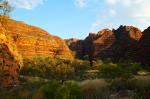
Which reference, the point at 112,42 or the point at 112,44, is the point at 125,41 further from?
the point at 112,42

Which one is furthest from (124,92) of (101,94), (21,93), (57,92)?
(21,93)

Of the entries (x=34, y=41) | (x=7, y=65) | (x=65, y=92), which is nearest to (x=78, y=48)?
(x=34, y=41)

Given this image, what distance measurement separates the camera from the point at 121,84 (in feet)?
53.1

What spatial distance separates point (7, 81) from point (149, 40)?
67099mm

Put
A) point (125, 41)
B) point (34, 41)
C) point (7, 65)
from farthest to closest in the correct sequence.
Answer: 1. point (125, 41)
2. point (34, 41)
3. point (7, 65)

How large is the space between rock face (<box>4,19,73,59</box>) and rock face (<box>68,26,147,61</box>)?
1486 centimetres

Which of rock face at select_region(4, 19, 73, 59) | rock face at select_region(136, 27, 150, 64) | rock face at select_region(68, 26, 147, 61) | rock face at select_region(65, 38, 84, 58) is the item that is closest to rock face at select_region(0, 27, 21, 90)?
rock face at select_region(4, 19, 73, 59)

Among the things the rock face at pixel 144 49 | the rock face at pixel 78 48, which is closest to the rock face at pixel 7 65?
the rock face at pixel 144 49

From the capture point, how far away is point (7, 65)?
76.6ft

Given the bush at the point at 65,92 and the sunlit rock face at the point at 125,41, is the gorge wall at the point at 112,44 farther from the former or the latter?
the bush at the point at 65,92

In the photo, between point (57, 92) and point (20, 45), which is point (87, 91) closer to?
point (57, 92)

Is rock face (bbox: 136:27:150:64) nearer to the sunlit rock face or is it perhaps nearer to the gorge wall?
the gorge wall

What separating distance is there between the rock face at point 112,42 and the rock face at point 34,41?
1486 cm

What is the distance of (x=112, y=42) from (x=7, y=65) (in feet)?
314
